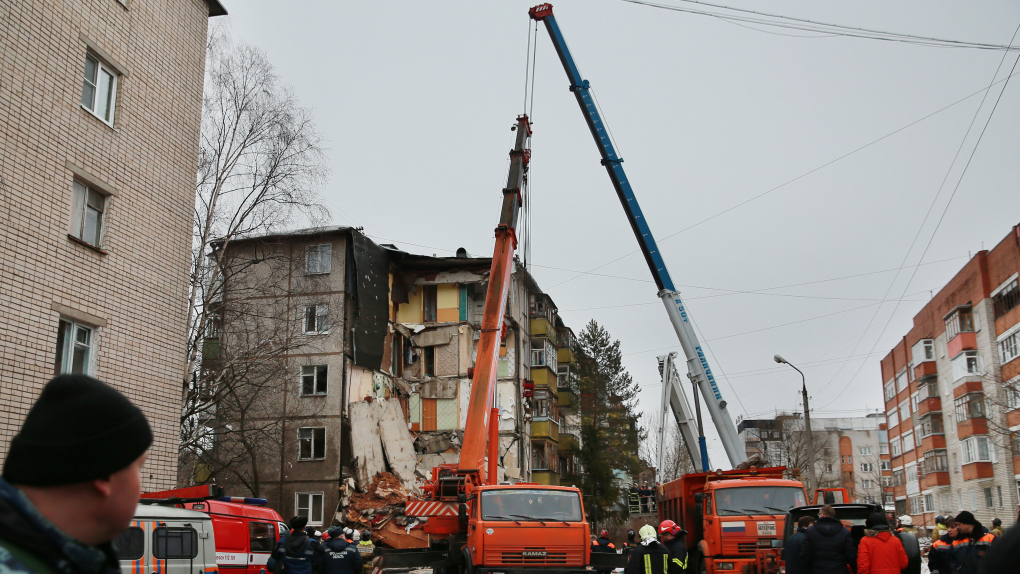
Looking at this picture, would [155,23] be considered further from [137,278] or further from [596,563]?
[596,563]

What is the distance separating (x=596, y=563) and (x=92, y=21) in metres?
14.1

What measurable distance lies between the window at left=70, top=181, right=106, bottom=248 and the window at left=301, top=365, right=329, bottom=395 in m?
23.5

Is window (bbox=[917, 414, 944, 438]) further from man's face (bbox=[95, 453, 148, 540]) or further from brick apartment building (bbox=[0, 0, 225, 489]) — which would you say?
man's face (bbox=[95, 453, 148, 540])

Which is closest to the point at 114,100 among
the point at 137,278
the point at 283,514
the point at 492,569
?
the point at 137,278

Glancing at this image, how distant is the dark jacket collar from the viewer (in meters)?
1.66

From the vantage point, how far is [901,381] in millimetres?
65125

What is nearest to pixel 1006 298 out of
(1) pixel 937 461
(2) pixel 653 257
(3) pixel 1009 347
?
(3) pixel 1009 347

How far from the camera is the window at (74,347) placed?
563 inches

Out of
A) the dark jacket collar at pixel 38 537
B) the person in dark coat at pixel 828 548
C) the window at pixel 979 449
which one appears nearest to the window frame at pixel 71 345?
the person in dark coat at pixel 828 548

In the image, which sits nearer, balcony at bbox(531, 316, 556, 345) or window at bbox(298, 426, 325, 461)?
window at bbox(298, 426, 325, 461)

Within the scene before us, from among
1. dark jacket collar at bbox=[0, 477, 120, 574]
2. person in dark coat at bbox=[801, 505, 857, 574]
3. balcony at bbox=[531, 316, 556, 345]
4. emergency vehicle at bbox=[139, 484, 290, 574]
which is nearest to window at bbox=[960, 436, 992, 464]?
balcony at bbox=[531, 316, 556, 345]

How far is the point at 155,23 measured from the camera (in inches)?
682

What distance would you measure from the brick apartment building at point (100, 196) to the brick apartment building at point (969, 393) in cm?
3262

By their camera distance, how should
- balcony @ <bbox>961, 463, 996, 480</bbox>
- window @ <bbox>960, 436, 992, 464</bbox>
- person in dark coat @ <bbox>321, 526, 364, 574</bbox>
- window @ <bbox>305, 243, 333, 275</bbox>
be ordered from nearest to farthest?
person in dark coat @ <bbox>321, 526, 364, 574</bbox>
window @ <bbox>305, 243, 333, 275</bbox>
balcony @ <bbox>961, 463, 996, 480</bbox>
window @ <bbox>960, 436, 992, 464</bbox>
